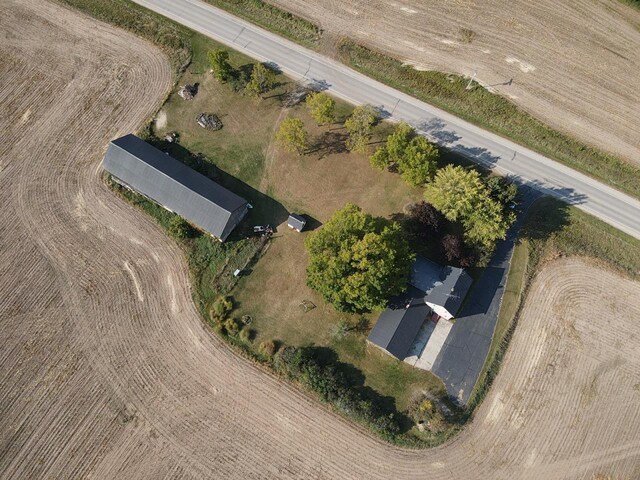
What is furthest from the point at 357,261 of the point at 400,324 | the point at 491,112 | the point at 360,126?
the point at 491,112

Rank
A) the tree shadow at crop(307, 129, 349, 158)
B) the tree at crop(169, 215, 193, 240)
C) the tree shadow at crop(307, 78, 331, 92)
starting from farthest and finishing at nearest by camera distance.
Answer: the tree shadow at crop(307, 78, 331, 92), the tree shadow at crop(307, 129, 349, 158), the tree at crop(169, 215, 193, 240)

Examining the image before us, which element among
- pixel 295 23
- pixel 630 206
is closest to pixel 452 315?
pixel 630 206

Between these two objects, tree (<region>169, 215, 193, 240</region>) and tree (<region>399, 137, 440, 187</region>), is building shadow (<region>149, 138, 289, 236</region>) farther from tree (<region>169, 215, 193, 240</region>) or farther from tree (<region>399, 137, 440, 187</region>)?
tree (<region>399, 137, 440, 187</region>)

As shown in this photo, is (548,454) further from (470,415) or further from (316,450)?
(316,450)

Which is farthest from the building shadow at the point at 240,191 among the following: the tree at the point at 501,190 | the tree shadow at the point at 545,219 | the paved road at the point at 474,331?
the tree shadow at the point at 545,219

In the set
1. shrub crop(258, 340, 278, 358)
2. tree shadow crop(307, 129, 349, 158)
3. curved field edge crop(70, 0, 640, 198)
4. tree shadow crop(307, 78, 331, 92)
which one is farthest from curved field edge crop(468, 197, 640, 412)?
tree shadow crop(307, 78, 331, 92)

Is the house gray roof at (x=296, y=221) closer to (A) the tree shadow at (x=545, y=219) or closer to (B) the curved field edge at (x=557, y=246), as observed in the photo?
(B) the curved field edge at (x=557, y=246)
